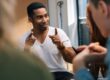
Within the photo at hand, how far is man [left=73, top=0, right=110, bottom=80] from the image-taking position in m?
1.02

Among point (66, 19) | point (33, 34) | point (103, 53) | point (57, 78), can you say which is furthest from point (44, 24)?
point (103, 53)

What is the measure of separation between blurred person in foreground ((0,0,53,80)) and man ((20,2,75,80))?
218cm

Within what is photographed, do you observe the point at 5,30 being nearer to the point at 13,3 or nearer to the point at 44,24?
the point at 13,3

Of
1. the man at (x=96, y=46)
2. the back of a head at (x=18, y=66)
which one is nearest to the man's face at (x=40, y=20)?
the man at (x=96, y=46)

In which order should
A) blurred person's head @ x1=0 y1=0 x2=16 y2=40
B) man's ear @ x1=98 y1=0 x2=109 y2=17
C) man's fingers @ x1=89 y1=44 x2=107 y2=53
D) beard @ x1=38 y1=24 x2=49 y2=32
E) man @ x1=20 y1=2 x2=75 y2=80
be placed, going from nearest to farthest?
1. blurred person's head @ x1=0 y1=0 x2=16 y2=40
2. man's ear @ x1=98 y1=0 x2=109 y2=17
3. man's fingers @ x1=89 y1=44 x2=107 y2=53
4. man @ x1=20 y1=2 x2=75 y2=80
5. beard @ x1=38 y1=24 x2=49 y2=32

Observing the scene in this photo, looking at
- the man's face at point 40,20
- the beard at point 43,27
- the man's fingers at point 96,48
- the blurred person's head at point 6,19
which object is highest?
the blurred person's head at point 6,19

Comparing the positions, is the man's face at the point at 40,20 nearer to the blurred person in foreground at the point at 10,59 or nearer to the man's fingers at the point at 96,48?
the man's fingers at the point at 96,48

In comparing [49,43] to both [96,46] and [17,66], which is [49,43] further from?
[17,66]

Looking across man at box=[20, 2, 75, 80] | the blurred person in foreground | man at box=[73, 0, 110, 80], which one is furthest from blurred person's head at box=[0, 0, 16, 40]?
man at box=[20, 2, 75, 80]

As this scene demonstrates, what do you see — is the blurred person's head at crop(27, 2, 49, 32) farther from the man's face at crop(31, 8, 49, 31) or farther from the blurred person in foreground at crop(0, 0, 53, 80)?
the blurred person in foreground at crop(0, 0, 53, 80)

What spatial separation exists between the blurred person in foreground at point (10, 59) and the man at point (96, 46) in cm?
47

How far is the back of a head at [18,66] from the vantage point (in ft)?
A: 1.68

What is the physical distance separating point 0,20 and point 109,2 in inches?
22.4

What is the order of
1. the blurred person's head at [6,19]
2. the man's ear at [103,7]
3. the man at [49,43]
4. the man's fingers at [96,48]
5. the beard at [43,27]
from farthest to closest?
the beard at [43,27] → the man at [49,43] → the man's fingers at [96,48] → the man's ear at [103,7] → the blurred person's head at [6,19]
